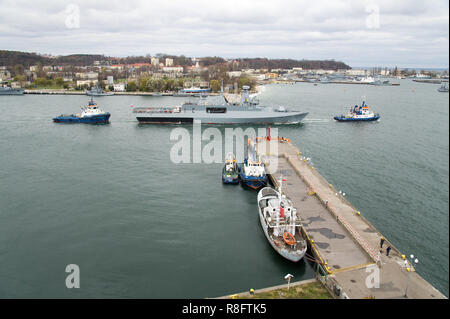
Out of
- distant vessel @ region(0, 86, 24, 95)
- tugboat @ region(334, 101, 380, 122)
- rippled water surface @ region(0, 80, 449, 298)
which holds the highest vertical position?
distant vessel @ region(0, 86, 24, 95)

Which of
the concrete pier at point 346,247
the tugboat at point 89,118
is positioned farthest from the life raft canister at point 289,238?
the tugboat at point 89,118

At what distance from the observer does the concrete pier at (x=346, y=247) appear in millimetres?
13613

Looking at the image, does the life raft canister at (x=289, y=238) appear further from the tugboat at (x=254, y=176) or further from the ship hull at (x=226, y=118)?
the ship hull at (x=226, y=118)

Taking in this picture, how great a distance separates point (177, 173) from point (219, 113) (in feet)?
98.0

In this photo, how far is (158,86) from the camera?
11875cm

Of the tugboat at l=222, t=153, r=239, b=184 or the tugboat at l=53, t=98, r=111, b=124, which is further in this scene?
the tugboat at l=53, t=98, r=111, b=124

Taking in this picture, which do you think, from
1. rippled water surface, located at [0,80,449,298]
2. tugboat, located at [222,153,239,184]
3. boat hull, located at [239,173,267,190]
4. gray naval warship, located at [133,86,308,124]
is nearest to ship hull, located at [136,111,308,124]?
gray naval warship, located at [133,86,308,124]

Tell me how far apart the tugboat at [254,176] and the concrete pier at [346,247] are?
1.24 metres

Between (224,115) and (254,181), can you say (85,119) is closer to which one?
(224,115)

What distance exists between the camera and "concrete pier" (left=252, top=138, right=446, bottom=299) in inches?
536

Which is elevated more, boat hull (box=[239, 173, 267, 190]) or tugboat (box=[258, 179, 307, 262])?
boat hull (box=[239, 173, 267, 190])

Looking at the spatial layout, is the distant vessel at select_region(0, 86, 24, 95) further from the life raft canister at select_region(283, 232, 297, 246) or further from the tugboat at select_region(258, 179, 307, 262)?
the life raft canister at select_region(283, 232, 297, 246)

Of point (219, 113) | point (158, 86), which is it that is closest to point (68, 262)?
point (219, 113)
